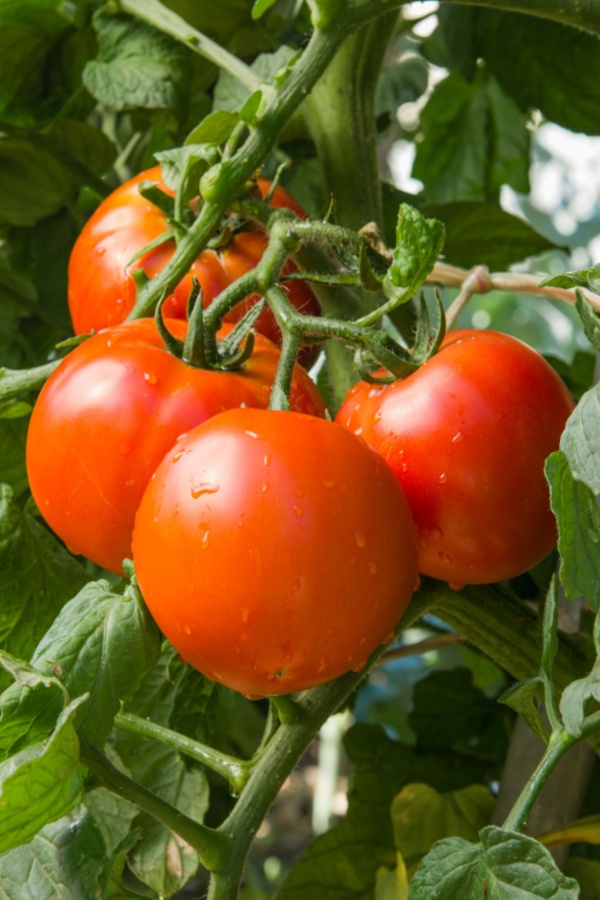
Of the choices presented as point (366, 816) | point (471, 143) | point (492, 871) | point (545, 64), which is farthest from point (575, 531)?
point (471, 143)

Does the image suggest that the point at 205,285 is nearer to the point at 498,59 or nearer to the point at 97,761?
the point at 97,761

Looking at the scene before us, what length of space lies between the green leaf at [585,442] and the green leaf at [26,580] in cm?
38

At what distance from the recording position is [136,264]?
2.17 feet

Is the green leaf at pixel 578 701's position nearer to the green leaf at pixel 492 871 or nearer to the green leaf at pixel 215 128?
the green leaf at pixel 492 871

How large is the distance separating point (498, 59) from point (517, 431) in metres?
0.58

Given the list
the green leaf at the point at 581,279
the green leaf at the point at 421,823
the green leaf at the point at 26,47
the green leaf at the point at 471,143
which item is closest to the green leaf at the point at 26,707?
the green leaf at the point at 581,279

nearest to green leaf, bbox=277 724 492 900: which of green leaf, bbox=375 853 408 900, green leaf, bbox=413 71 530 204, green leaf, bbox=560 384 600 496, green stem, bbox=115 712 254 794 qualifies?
green leaf, bbox=375 853 408 900

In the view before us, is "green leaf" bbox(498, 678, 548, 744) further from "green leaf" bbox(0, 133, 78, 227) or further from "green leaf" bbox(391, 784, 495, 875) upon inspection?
"green leaf" bbox(0, 133, 78, 227)

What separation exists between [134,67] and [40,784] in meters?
0.58

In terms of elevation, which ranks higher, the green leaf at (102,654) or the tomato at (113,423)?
the tomato at (113,423)

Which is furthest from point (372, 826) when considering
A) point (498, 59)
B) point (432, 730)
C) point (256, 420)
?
point (498, 59)

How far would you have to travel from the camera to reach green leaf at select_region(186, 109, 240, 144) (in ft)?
2.11

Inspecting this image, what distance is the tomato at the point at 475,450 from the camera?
53 centimetres

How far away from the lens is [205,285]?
2.16ft
